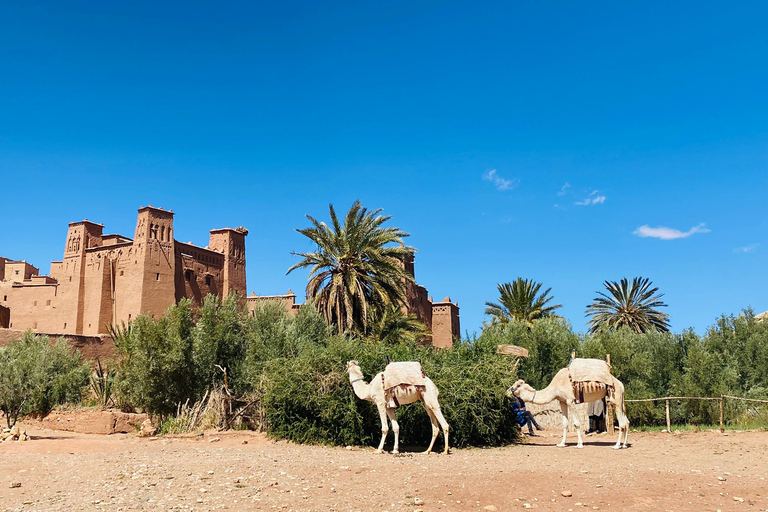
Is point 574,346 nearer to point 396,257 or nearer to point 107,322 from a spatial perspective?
point 396,257

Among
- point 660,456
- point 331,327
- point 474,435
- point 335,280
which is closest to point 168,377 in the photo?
point 331,327

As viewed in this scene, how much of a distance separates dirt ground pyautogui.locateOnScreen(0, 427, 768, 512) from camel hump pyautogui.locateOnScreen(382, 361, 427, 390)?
1.42 m

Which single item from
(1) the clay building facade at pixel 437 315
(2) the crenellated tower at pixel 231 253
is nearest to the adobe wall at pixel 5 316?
(2) the crenellated tower at pixel 231 253

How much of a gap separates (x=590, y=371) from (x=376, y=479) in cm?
670

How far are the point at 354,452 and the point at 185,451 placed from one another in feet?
11.2

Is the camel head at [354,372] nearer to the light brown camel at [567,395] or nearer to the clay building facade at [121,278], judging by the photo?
the light brown camel at [567,395]

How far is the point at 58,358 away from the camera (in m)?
25.2

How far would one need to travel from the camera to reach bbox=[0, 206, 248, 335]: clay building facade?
145 ft

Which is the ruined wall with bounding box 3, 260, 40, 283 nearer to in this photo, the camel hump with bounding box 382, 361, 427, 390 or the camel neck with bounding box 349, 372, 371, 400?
the camel neck with bounding box 349, 372, 371, 400

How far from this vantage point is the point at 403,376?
12.6m

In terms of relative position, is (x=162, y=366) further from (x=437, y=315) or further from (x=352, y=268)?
(x=437, y=315)

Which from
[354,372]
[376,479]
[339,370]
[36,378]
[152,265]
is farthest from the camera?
[152,265]

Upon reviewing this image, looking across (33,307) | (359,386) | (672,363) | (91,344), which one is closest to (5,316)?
Result: (33,307)

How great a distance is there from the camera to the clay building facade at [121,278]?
44.1m
